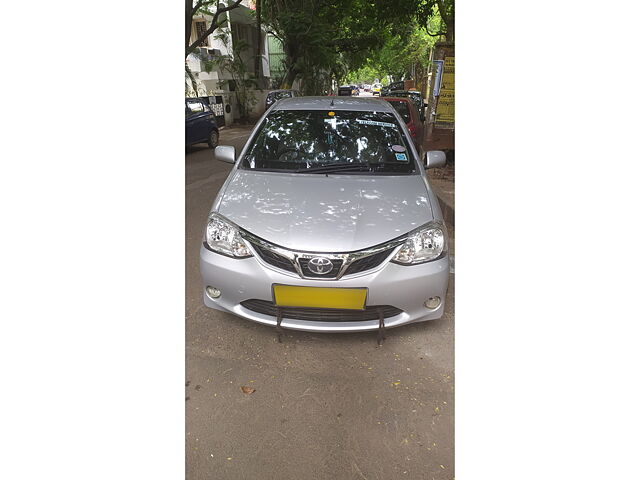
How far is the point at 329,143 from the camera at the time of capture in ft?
12.4

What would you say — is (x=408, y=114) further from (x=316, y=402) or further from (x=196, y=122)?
(x=316, y=402)

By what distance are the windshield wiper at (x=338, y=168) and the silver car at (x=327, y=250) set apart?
0.02 m

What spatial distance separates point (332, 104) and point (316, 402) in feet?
8.98

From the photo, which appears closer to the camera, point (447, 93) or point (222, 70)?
point (447, 93)

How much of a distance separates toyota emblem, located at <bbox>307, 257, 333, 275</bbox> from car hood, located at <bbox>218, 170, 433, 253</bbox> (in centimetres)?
6

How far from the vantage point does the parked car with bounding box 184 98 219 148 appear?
1152 centimetres

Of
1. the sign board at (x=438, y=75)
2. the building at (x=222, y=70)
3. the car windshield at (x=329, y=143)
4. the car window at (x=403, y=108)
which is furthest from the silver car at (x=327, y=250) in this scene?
the building at (x=222, y=70)

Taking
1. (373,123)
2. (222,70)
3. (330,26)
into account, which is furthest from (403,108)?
(330,26)

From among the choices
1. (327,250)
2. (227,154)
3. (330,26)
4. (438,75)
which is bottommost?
(327,250)

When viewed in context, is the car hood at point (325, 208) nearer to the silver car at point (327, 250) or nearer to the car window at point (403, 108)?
the silver car at point (327, 250)

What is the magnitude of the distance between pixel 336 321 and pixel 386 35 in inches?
955

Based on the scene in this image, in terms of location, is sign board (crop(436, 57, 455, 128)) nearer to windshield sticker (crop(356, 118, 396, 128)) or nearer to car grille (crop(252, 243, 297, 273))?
windshield sticker (crop(356, 118, 396, 128))
